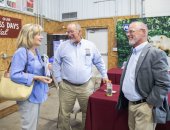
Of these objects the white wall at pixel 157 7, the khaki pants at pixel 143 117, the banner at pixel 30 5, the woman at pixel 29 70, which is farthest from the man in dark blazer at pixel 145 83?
the banner at pixel 30 5

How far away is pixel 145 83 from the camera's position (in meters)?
1.66

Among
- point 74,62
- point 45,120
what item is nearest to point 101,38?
point 45,120

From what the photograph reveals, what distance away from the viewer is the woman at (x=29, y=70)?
1.65m

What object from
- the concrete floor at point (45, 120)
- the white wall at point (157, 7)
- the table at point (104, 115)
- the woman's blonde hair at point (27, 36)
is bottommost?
the concrete floor at point (45, 120)

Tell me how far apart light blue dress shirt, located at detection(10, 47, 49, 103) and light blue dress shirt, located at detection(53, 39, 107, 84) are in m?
0.73

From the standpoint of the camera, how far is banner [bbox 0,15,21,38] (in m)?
4.88

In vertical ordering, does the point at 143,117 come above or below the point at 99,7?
below

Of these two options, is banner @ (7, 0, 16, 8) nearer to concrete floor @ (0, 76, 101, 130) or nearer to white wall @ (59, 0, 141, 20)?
white wall @ (59, 0, 141, 20)

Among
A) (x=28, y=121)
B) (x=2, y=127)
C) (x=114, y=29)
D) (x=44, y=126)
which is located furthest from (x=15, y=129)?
(x=114, y=29)

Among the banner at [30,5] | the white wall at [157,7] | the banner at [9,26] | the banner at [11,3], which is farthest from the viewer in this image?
the banner at [30,5]

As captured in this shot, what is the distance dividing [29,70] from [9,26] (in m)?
3.78

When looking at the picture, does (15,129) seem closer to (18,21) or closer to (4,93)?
(4,93)

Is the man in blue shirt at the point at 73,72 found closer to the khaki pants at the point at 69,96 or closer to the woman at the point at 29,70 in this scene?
the khaki pants at the point at 69,96

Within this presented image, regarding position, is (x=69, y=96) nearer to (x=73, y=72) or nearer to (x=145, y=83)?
(x=73, y=72)
